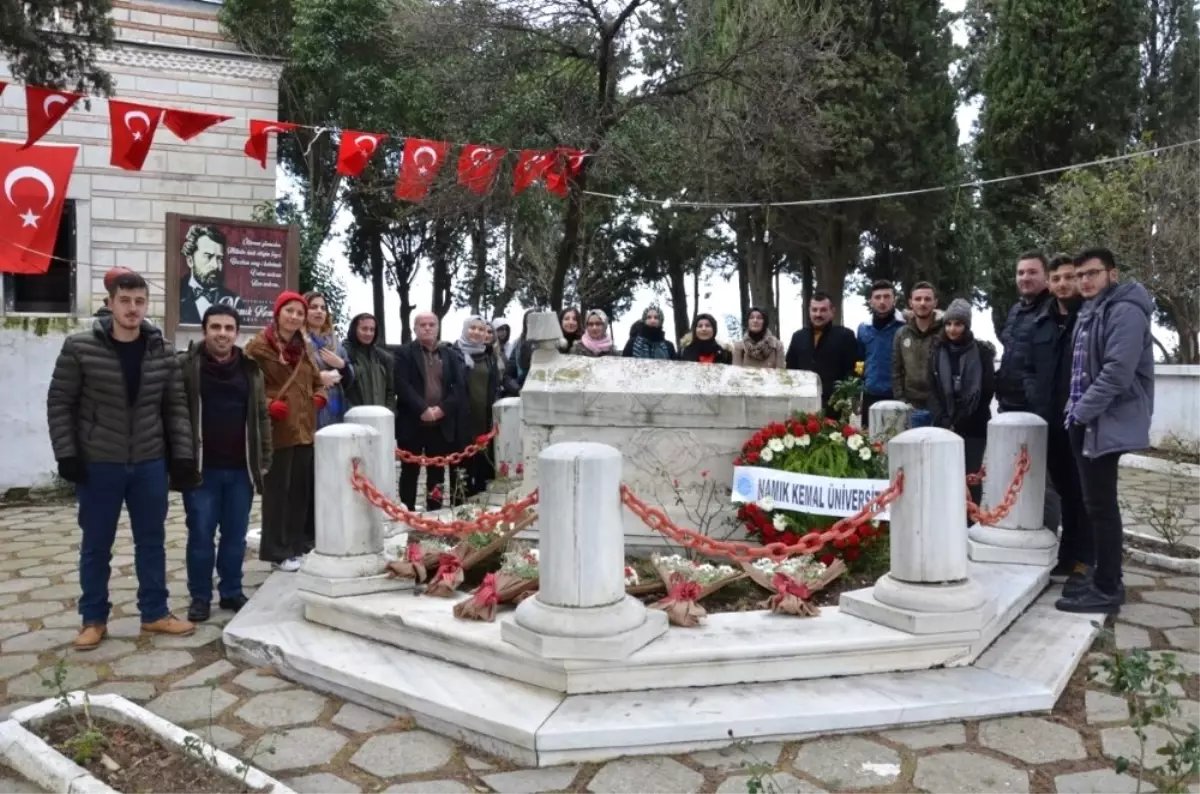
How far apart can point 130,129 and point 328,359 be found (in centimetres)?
411

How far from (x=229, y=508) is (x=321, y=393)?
3.14ft

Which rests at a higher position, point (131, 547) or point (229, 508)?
point (229, 508)

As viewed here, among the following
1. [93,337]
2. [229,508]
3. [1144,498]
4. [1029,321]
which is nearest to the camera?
[93,337]

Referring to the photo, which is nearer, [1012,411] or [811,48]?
[1012,411]

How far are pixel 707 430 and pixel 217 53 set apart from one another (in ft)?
36.0

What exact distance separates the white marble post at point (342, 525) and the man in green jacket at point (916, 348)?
11.9 feet

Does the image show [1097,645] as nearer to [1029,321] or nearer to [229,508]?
[1029,321]

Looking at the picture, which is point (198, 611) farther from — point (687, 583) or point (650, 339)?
point (650, 339)

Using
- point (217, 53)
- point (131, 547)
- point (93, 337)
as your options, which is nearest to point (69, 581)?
point (131, 547)

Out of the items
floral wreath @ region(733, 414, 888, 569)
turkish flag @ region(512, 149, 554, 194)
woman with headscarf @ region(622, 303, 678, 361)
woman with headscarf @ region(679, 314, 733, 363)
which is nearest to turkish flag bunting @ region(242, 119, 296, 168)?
turkish flag @ region(512, 149, 554, 194)

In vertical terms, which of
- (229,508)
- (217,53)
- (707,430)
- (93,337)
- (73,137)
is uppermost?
(217,53)

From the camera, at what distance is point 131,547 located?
6.73 m

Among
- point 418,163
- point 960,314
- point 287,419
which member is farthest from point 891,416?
point 418,163

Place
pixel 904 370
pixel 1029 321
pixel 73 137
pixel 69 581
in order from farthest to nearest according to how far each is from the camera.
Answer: pixel 73 137
pixel 904 370
pixel 69 581
pixel 1029 321
